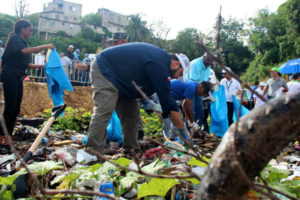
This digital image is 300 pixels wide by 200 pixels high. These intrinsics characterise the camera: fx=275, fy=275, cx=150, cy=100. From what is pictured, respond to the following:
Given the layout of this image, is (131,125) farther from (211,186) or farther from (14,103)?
(211,186)

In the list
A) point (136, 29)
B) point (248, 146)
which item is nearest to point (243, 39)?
point (136, 29)

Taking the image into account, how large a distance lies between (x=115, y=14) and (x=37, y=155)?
71.9 meters

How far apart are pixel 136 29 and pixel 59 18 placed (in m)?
20.9

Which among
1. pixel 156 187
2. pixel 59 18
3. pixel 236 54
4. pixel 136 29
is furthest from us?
pixel 59 18

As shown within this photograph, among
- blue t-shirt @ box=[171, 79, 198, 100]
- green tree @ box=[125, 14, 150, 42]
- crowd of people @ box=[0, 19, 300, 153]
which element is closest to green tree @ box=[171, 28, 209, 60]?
green tree @ box=[125, 14, 150, 42]

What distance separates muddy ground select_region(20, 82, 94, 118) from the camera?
8.87 m

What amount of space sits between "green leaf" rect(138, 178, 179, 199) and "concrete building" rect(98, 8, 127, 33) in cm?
6801

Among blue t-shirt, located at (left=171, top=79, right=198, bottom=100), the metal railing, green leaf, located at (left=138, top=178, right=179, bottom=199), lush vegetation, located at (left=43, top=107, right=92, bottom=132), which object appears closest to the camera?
green leaf, located at (left=138, top=178, right=179, bottom=199)

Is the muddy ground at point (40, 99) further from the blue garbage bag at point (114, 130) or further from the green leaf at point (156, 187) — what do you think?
the green leaf at point (156, 187)

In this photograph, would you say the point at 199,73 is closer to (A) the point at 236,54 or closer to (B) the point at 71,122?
(B) the point at 71,122

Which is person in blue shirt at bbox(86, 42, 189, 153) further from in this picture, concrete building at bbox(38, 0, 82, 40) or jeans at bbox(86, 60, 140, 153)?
concrete building at bbox(38, 0, 82, 40)

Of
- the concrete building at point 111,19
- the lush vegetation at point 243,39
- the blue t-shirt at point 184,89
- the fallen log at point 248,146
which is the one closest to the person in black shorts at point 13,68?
the blue t-shirt at point 184,89

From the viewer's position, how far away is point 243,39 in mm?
48250

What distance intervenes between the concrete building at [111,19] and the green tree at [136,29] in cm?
1956
